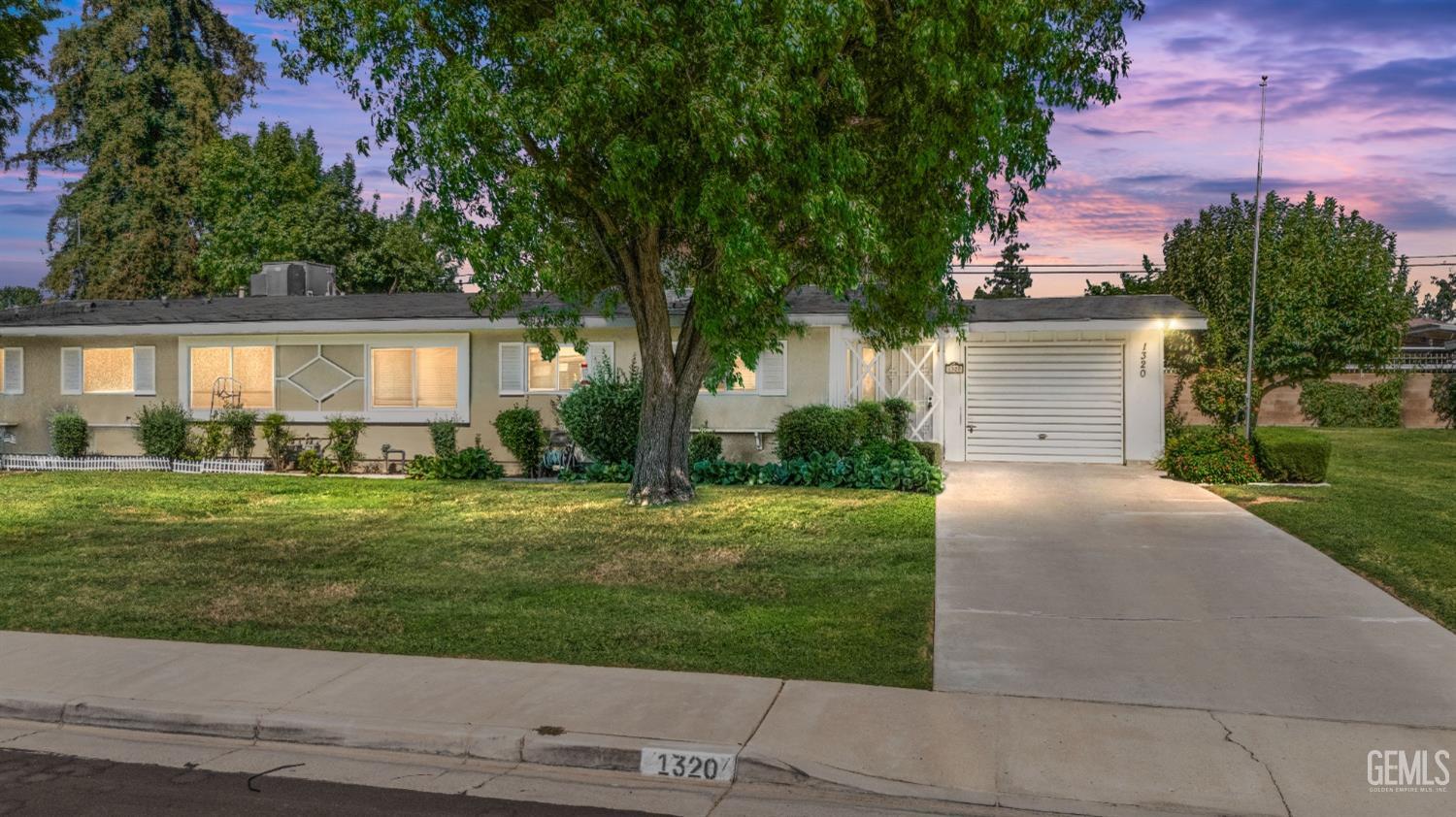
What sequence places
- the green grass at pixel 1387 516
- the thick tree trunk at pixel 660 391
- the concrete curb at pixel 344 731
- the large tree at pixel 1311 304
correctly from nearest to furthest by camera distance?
the concrete curb at pixel 344 731 → the green grass at pixel 1387 516 → the thick tree trunk at pixel 660 391 → the large tree at pixel 1311 304

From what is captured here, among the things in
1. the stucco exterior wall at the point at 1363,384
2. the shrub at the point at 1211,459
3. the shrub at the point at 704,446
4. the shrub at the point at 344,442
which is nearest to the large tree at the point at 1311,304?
the stucco exterior wall at the point at 1363,384

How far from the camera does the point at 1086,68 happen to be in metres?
14.2

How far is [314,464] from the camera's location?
20516mm

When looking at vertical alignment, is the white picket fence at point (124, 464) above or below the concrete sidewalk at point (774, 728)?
above

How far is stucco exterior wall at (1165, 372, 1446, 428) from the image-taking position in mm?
31984

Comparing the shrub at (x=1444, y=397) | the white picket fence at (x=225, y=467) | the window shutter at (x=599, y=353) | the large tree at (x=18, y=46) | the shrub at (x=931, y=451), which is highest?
the large tree at (x=18, y=46)

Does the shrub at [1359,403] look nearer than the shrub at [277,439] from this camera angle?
No

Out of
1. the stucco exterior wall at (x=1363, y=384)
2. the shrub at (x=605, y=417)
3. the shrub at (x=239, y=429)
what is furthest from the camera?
the stucco exterior wall at (x=1363, y=384)

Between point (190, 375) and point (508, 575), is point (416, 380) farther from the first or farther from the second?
point (508, 575)

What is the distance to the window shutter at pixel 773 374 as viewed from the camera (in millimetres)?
19766

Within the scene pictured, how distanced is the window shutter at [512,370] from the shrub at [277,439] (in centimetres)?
436

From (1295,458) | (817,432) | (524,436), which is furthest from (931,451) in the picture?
(524,436)

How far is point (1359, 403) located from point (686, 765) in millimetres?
32186

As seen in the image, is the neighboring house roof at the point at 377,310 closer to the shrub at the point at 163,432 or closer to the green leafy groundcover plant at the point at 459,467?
the shrub at the point at 163,432
